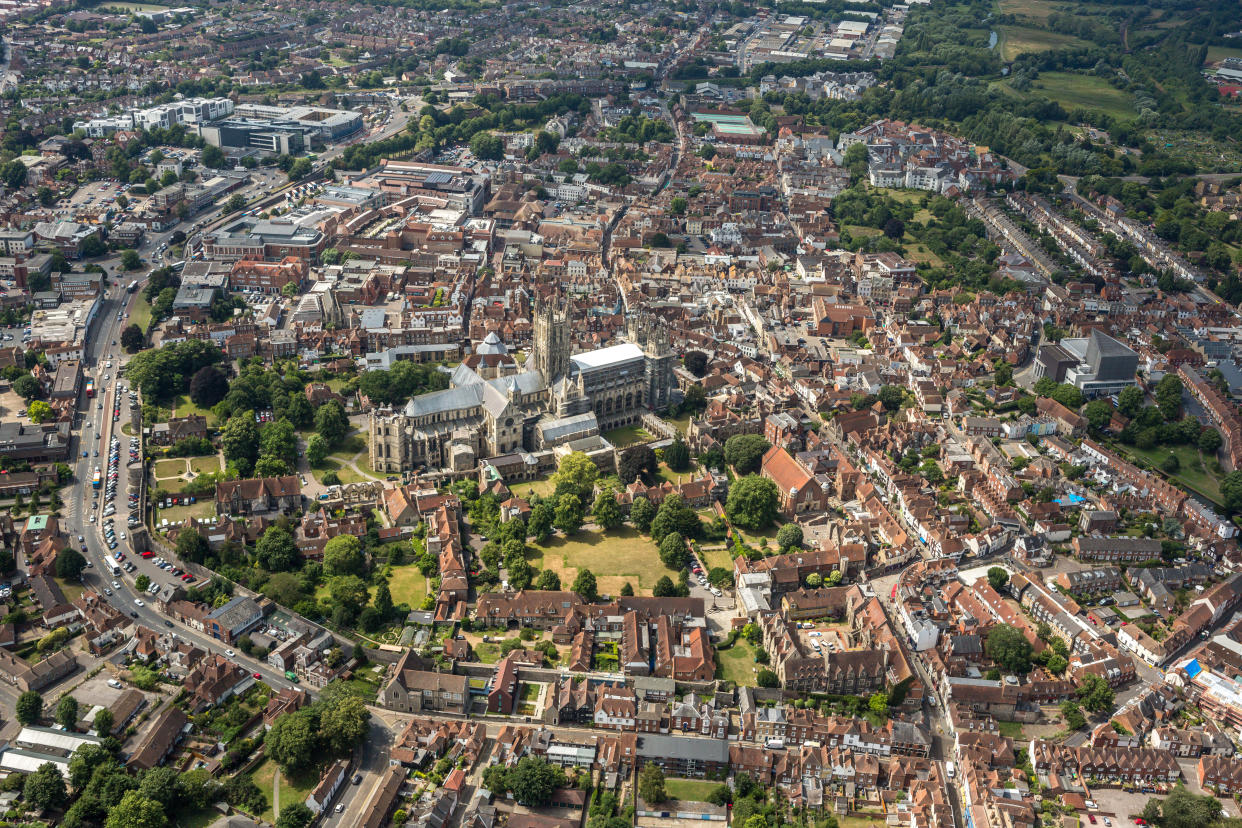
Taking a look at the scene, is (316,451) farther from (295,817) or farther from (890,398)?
(890,398)

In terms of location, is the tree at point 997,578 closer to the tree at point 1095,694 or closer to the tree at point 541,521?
the tree at point 1095,694

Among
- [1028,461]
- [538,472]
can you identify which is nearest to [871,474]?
[1028,461]

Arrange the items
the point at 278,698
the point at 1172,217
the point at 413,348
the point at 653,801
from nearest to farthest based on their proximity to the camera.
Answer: the point at 653,801 → the point at 278,698 → the point at 413,348 → the point at 1172,217

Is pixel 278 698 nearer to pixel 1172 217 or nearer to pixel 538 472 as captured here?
pixel 538 472

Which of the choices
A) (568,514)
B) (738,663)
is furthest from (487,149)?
(738,663)

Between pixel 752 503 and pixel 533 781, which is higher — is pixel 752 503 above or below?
above

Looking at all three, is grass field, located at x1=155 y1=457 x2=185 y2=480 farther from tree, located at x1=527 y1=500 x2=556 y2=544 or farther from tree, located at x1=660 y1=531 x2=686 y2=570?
tree, located at x1=660 y1=531 x2=686 y2=570
